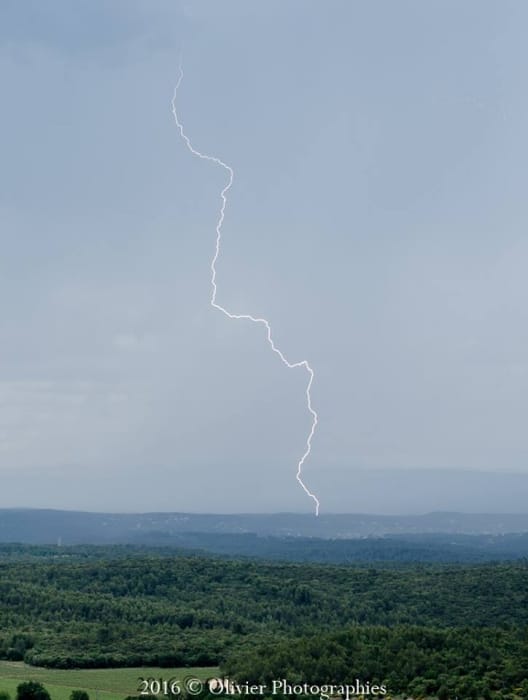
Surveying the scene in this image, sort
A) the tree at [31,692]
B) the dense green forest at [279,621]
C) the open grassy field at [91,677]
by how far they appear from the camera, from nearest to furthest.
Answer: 1. the tree at [31,692]
2. the dense green forest at [279,621]
3. the open grassy field at [91,677]

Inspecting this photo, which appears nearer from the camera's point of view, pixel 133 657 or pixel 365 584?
pixel 133 657

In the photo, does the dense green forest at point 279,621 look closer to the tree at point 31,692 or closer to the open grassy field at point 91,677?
the open grassy field at point 91,677

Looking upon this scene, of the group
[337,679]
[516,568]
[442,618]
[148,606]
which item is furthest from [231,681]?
[516,568]

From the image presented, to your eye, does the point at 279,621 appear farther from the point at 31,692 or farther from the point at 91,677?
the point at 31,692

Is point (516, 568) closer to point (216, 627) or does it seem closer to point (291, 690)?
point (216, 627)

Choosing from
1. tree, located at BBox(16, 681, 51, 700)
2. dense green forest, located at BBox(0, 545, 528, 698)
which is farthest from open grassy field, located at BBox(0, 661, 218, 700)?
dense green forest, located at BBox(0, 545, 528, 698)

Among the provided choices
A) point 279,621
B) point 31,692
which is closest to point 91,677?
point 31,692

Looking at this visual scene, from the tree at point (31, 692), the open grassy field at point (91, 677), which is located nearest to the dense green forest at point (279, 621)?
the open grassy field at point (91, 677)
